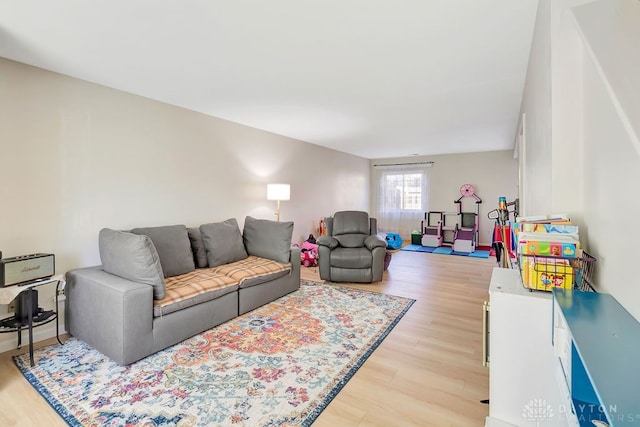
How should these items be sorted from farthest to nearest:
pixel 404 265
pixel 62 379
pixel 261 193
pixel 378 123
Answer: pixel 404 265
pixel 261 193
pixel 378 123
pixel 62 379

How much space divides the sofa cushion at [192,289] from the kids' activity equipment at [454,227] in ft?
17.5

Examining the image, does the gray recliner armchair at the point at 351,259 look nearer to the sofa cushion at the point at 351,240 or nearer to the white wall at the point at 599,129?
the sofa cushion at the point at 351,240

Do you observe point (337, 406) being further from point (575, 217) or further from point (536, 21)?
point (536, 21)

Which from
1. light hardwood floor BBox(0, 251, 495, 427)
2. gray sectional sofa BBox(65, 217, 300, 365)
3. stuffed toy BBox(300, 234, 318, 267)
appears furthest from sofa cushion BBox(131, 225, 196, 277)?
stuffed toy BBox(300, 234, 318, 267)

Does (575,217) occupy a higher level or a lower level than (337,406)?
higher

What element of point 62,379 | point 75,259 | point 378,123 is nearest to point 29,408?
point 62,379

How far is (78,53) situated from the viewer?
88.2 inches

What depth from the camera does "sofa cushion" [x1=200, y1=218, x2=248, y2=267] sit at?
339cm

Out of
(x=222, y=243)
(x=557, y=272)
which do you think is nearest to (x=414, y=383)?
(x=557, y=272)

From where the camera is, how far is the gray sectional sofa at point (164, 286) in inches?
86.0

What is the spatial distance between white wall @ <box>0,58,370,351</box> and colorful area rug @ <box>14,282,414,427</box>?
0.92 m

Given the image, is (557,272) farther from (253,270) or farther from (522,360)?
(253,270)

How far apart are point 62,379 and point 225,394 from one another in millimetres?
1142

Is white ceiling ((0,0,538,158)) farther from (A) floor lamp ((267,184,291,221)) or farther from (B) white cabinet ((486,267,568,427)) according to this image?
(B) white cabinet ((486,267,568,427))
